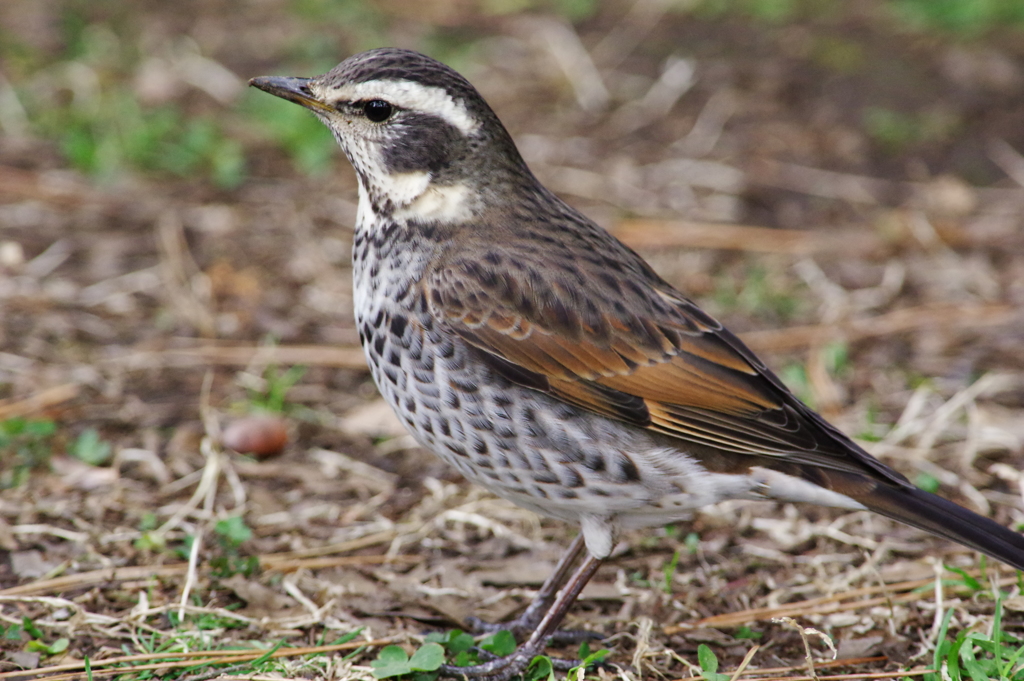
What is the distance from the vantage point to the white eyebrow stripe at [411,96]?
4391mm

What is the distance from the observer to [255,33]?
32.4ft

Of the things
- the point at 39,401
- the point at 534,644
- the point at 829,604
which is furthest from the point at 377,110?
the point at 829,604

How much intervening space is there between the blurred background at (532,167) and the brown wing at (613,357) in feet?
2.59

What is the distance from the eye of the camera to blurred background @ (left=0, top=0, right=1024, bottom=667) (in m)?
5.21

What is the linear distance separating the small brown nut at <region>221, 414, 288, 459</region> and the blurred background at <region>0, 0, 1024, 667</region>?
73 mm

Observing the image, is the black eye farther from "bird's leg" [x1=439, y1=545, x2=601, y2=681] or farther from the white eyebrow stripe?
"bird's leg" [x1=439, y1=545, x2=601, y2=681]

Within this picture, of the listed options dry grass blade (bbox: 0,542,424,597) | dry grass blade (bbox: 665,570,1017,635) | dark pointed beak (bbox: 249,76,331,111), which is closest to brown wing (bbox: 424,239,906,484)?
dry grass blade (bbox: 665,570,1017,635)

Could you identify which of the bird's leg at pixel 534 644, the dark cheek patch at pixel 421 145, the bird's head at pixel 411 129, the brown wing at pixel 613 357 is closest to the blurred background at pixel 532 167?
the bird's leg at pixel 534 644

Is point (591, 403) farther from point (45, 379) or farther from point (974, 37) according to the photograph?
point (974, 37)

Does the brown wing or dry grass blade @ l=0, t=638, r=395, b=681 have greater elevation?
the brown wing

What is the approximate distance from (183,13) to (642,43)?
157 inches

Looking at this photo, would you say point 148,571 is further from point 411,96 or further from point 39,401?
point 411,96

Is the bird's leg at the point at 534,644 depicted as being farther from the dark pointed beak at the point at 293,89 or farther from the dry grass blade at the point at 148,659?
the dark pointed beak at the point at 293,89

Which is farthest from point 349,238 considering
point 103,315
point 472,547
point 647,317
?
point 647,317
